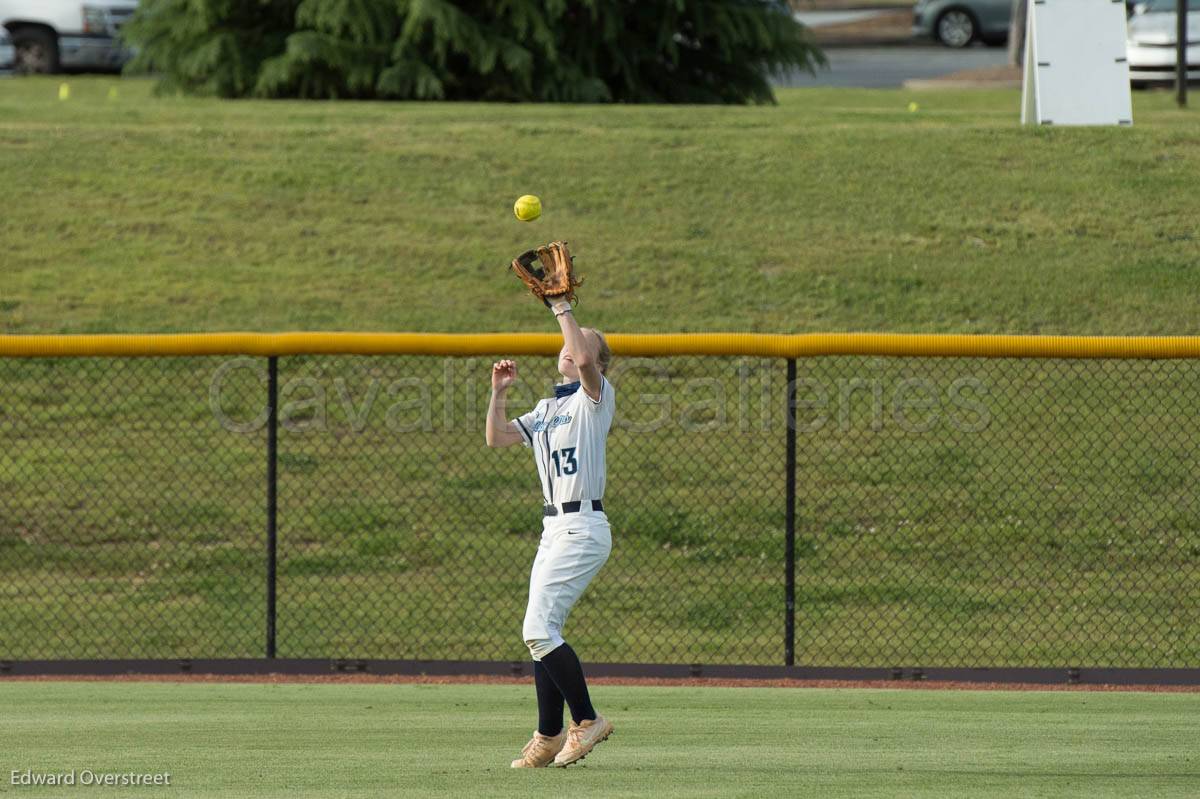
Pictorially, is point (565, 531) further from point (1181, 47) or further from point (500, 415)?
point (1181, 47)

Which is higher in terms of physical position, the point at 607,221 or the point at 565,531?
the point at 607,221

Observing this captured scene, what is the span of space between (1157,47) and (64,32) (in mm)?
16442

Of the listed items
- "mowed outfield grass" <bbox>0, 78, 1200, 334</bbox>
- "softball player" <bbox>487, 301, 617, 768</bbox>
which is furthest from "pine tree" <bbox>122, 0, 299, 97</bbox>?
"softball player" <bbox>487, 301, 617, 768</bbox>

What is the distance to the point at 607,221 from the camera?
13.6m

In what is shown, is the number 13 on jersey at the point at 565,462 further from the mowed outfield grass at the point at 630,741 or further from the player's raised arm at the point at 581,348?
the mowed outfield grass at the point at 630,741

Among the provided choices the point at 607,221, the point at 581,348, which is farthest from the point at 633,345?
the point at 607,221

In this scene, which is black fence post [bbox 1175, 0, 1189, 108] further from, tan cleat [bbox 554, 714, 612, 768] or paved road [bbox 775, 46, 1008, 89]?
tan cleat [bbox 554, 714, 612, 768]

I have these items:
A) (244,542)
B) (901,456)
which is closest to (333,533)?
(244,542)

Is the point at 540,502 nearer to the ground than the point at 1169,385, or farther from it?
nearer to the ground

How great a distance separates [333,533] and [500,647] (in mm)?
1546

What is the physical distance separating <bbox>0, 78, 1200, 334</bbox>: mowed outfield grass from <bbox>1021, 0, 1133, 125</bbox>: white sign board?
0.77 ft

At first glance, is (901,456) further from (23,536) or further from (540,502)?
(23,536)

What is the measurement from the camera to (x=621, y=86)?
19.2m

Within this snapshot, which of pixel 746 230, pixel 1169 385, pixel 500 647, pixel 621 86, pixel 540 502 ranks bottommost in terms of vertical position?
pixel 500 647
